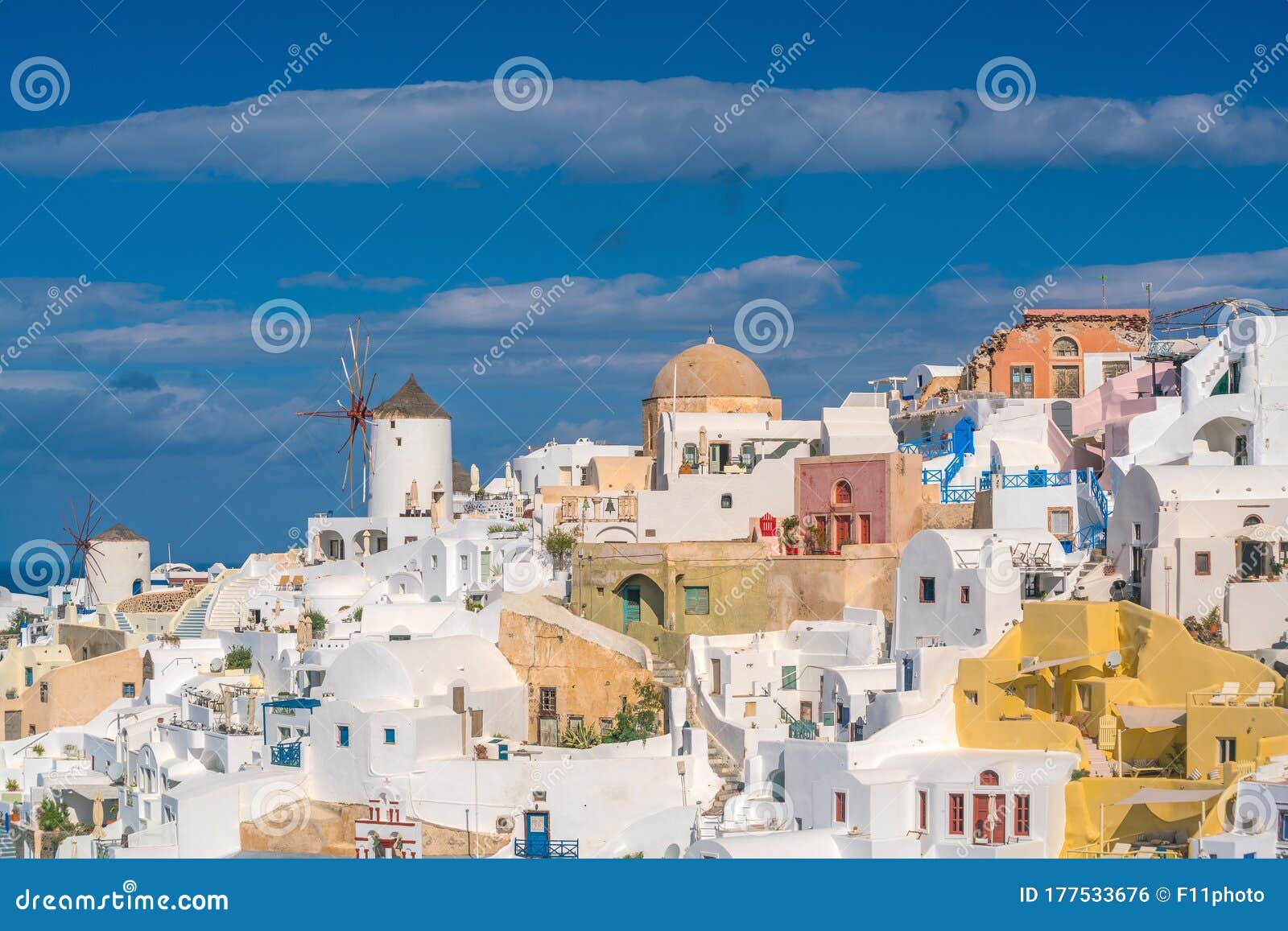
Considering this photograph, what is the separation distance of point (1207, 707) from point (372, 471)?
32.4 metres

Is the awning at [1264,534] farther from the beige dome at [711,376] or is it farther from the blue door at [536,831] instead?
the beige dome at [711,376]

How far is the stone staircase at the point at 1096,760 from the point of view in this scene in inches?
963

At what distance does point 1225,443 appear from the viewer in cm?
3281

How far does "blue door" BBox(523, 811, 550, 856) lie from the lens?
2800cm

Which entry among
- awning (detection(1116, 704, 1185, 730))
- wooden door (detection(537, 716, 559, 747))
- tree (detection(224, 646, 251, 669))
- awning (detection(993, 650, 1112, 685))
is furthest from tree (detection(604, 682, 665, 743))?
tree (detection(224, 646, 251, 669))

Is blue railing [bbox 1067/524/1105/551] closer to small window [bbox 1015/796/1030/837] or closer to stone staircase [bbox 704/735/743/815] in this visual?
stone staircase [bbox 704/735/743/815]

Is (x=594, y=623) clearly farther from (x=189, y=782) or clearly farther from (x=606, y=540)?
(x=189, y=782)

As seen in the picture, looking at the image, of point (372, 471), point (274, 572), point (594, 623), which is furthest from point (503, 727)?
point (372, 471)

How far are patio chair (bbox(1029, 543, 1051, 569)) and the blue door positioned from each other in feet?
30.2

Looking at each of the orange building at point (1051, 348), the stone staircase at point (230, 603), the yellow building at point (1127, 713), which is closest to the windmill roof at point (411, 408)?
the stone staircase at point (230, 603)

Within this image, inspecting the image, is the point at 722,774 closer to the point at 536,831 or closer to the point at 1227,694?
the point at 536,831

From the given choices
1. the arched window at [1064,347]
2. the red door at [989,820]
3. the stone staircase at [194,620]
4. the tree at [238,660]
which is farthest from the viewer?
the stone staircase at [194,620]

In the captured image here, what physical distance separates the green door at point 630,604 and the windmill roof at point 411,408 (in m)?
18.4

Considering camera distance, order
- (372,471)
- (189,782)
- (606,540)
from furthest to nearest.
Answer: (372,471) < (606,540) < (189,782)
